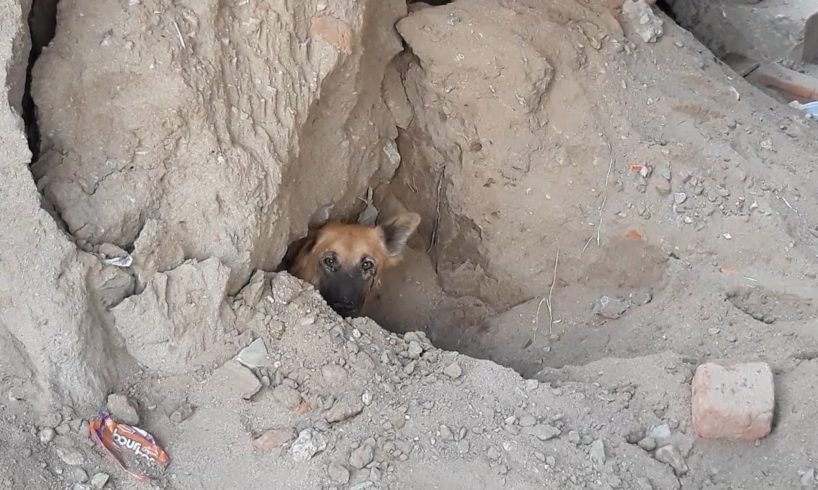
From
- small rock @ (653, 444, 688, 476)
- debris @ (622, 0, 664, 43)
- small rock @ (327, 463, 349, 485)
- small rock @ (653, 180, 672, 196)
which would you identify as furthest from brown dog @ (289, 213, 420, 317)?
small rock @ (653, 444, 688, 476)

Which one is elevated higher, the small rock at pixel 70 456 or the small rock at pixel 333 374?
the small rock at pixel 70 456

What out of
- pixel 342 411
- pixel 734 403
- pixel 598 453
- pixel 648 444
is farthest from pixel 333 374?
pixel 734 403

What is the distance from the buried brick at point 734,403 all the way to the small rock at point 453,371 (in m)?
0.87

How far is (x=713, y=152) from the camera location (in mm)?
4363

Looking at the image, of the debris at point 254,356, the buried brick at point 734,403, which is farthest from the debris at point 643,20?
the debris at point 254,356

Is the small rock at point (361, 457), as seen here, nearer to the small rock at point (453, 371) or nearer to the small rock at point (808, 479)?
the small rock at point (453, 371)

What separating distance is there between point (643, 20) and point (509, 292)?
1729 mm

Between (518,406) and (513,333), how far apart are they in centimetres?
144

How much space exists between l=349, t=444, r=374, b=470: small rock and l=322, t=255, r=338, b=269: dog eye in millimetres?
2387

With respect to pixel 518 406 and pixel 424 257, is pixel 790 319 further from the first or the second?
pixel 424 257

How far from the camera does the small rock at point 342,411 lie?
2.98 meters

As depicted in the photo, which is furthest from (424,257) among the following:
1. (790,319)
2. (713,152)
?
(790,319)

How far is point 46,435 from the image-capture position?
2.65 metres

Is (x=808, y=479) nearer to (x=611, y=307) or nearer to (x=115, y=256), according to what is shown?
(x=611, y=307)
